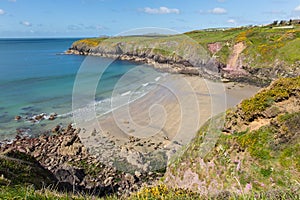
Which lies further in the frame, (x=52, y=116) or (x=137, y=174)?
→ (x=52, y=116)

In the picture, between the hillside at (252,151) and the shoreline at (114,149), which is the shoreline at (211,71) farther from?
the hillside at (252,151)

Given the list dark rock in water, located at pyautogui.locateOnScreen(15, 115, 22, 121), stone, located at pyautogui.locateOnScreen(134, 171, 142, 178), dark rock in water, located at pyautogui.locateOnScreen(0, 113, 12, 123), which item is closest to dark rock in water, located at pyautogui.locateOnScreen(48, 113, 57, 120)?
dark rock in water, located at pyautogui.locateOnScreen(15, 115, 22, 121)

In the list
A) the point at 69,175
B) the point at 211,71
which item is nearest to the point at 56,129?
the point at 69,175

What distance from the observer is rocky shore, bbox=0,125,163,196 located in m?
13.6

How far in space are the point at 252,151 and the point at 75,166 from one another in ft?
39.0

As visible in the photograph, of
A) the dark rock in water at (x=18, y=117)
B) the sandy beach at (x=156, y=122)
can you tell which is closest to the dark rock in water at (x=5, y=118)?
the dark rock in water at (x=18, y=117)

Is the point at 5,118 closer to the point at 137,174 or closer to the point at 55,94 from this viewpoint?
the point at 55,94

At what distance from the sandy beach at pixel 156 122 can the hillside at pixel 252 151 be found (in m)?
5.93

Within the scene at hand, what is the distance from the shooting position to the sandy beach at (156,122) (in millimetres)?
20484

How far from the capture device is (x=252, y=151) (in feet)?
34.1

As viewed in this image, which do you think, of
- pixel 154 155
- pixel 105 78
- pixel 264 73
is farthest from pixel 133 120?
pixel 264 73

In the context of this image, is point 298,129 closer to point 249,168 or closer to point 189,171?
point 249,168

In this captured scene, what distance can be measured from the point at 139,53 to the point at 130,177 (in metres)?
65.2

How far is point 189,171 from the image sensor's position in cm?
1173
